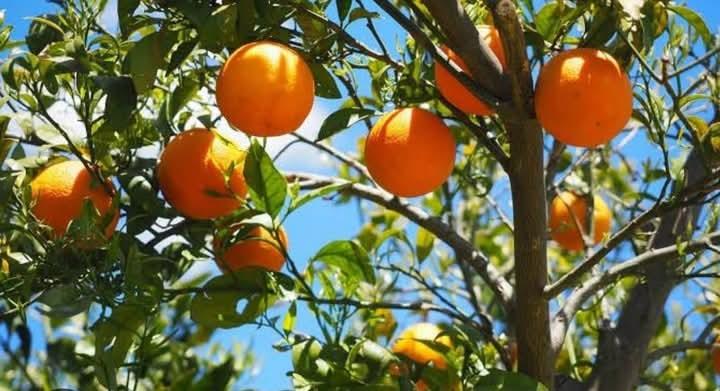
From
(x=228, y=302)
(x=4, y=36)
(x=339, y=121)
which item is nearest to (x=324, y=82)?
(x=339, y=121)

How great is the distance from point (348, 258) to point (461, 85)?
0.24 m

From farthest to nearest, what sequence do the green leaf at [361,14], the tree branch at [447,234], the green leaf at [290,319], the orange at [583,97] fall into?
1. the tree branch at [447,234]
2. the green leaf at [290,319]
3. the green leaf at [361,14]
4. the orange at [583,97]

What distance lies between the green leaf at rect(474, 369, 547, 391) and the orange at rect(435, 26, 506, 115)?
26 centimetres

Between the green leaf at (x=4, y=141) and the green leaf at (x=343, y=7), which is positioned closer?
the green leaf at (x=343, y=7)

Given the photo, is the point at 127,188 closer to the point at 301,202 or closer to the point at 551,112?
the point at 301,202

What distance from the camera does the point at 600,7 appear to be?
3.20 feet

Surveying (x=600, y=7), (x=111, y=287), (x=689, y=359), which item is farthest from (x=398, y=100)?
(x=689, y=359)

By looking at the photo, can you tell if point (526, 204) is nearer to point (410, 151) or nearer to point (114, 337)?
point (410, 151)

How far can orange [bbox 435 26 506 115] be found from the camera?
1.02 metres

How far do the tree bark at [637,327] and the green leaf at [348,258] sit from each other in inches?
19.0

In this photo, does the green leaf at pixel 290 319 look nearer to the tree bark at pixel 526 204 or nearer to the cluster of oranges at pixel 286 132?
the cluster of oranges at pixel 286 132

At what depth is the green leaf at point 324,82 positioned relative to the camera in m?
1.08

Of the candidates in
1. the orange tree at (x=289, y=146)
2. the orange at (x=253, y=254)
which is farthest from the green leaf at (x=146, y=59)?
the orange at (x=253, y=254)

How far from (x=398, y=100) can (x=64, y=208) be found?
0.37 metres
